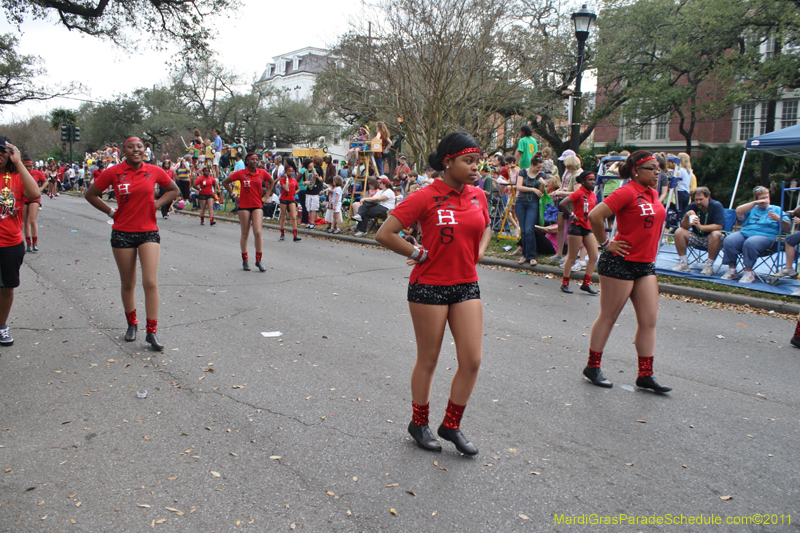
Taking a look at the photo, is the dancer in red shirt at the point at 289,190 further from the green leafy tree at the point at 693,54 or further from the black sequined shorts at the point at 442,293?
the green leafy tree at the point at 693,54

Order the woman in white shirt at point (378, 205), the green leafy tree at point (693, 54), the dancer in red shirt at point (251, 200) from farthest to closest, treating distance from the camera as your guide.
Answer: the green leafy tree at point (693, 54), the woman in white shirt at point (378, 205), the dancer in red shirt at point (251, 200)

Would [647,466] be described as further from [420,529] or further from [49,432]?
[49,432]

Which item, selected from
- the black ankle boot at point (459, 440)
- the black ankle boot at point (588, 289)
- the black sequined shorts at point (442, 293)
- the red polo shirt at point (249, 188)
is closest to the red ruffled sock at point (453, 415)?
the black ankle boot at point (459, 440)

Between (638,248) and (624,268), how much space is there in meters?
0.20

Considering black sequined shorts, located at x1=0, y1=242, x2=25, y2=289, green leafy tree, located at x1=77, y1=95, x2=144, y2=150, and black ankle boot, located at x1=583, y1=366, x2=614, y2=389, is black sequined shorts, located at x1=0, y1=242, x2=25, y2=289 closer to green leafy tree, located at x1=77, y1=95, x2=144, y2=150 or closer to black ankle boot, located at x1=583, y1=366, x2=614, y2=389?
black ankle boot, located at x1=583, y1=366, x2=614, y2=389

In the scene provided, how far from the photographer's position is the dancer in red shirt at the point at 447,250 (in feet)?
11.3

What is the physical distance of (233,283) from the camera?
9094 millimetres

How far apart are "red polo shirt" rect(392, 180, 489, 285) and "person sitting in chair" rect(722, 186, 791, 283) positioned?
25.0ft

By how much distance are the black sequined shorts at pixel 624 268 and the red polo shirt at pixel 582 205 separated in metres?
3.81

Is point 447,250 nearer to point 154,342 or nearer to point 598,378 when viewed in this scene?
point 598,378

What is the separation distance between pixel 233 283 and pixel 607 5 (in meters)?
30.9

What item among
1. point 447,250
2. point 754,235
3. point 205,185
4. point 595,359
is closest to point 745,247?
point 754,235

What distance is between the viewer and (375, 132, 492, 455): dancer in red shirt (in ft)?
11.3

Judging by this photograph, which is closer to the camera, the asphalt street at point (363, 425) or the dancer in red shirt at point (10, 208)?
the asphalt street at point (363, 425)
